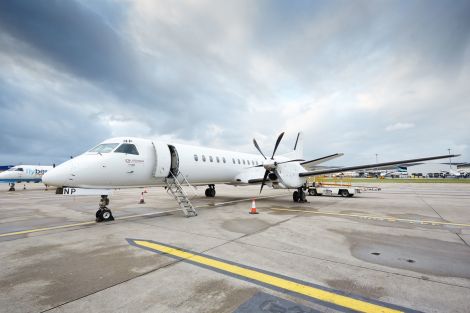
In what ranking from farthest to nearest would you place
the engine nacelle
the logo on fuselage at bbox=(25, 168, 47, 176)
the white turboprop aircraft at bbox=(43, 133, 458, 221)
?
the logo on fuselage at bbox=(25, 168, 47, 176) < the engine nacelle < the white turboprop aircraft at bbox=(43, 133, 458, 221)

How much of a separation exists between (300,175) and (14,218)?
48.2 feet

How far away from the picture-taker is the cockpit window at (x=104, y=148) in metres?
9.84

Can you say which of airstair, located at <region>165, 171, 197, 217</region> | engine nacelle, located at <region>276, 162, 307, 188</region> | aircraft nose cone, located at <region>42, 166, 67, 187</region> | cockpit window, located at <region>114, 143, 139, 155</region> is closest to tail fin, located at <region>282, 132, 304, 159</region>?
engine nacelle, located at <region>276, 162, 307, 188</region>

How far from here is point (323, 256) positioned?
16.8ft

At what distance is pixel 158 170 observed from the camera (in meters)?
11.3

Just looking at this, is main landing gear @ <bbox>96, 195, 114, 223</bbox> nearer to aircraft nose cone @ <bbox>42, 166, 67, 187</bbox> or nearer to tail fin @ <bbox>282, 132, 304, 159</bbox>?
aircraft nose cone @ <bbox>42, 166, 67, 187</bbox>

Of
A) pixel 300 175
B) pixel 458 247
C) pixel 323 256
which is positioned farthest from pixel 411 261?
pixel 300 175

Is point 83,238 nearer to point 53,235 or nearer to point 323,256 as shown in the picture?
point 53,235

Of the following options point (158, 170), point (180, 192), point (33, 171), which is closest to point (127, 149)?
point (158, 170)

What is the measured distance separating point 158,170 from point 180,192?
1523 millimetres

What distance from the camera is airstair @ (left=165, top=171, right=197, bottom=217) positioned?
34.0ft

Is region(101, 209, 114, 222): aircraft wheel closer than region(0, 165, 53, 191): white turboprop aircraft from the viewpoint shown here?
Yes

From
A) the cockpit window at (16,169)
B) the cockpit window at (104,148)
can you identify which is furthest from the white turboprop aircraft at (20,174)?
the cockpit window at (104,148)

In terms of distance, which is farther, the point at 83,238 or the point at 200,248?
the point at 83,238
